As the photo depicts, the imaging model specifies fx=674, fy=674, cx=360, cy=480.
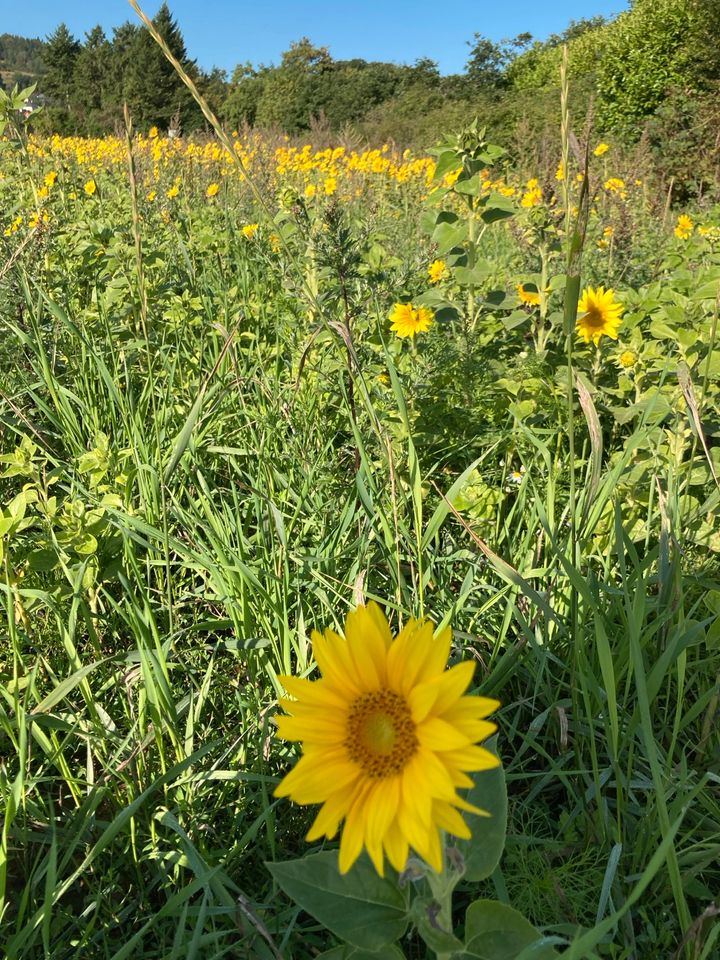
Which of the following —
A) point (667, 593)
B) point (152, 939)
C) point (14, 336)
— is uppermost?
point (14, 336)

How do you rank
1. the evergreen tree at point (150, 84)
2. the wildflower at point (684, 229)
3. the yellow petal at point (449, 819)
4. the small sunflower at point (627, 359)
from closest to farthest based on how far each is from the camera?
the yellow petal at point (449, 819)
the small sunflower at point (627, 359)
the wildflower at point (684, 229)
the evergreen tree at point (150, 84)

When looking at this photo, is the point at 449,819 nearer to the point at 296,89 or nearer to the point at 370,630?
the point at 370,630

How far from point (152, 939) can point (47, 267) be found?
257 centimetres

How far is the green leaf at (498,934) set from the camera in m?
0.70

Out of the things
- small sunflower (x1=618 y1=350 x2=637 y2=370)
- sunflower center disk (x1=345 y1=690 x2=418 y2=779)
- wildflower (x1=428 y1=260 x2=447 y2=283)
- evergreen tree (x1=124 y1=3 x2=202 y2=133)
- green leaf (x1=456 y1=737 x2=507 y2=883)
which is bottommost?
green leaf (x1=456 y1=737 x2=507 y2=883)

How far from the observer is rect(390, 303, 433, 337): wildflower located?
2.17 meters

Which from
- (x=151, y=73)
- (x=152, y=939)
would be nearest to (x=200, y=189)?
(x=152, y=939)

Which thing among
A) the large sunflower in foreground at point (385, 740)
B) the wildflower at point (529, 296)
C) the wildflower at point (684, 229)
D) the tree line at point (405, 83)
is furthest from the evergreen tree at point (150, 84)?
the large sunflower in foreground at point (385, 740)

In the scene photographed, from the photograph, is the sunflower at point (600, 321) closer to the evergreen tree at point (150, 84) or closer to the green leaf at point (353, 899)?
the green leaf at point (353, 899)

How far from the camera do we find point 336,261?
1.81 meters

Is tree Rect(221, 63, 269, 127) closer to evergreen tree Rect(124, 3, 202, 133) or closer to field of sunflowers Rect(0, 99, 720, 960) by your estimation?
evergreen tree Rect(124, 3, 202, 133)

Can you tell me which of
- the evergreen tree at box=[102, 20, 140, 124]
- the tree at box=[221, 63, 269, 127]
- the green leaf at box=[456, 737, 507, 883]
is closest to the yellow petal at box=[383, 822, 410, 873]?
the green leaf at box=[456, 737, 507, 883]

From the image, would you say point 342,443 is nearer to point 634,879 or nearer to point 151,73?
point 634,879

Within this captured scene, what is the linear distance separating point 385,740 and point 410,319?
1.77m
